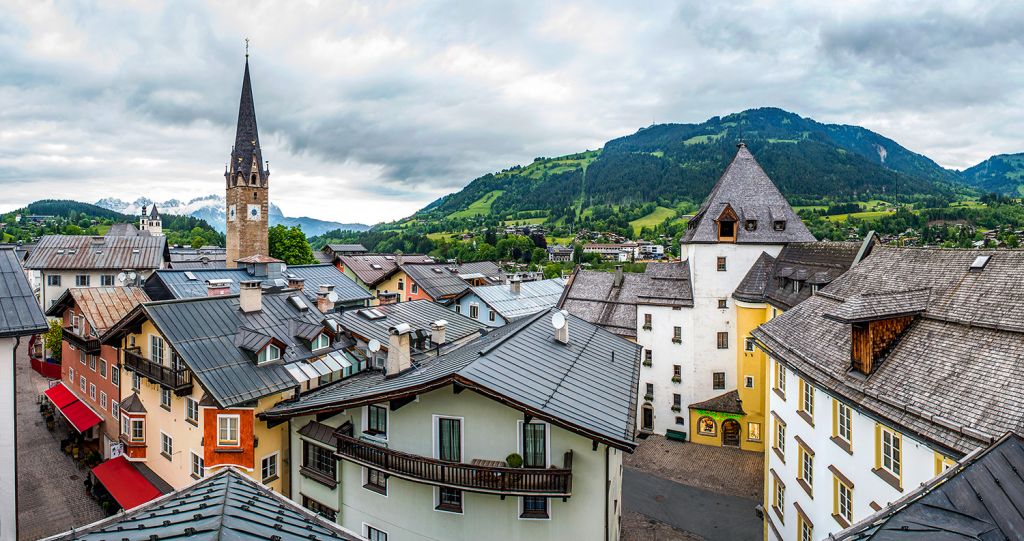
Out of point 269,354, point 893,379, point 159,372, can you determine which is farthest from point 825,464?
point 159,372

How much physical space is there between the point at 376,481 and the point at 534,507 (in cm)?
539

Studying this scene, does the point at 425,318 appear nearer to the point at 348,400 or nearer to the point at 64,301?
the point at 348,400

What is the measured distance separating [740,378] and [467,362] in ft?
88.8

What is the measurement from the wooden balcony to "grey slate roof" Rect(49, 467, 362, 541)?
75.1 feet

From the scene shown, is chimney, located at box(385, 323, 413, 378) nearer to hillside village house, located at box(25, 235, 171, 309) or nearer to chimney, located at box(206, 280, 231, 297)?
chimney, located at box(206, 280, 231, 297)

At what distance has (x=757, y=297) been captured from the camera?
3381 cm

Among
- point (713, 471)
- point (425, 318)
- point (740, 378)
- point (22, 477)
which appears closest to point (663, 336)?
point (740, 378)

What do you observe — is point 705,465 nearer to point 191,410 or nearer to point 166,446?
point 191,410

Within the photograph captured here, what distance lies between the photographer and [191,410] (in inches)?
821

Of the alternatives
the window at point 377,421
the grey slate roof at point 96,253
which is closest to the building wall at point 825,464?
the window at point 377,421

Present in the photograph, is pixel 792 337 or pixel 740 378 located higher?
pixel 792 337

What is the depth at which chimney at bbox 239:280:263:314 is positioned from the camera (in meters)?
23.3

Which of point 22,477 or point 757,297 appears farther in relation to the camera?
point 757,297

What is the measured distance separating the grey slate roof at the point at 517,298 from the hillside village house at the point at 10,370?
111ft
